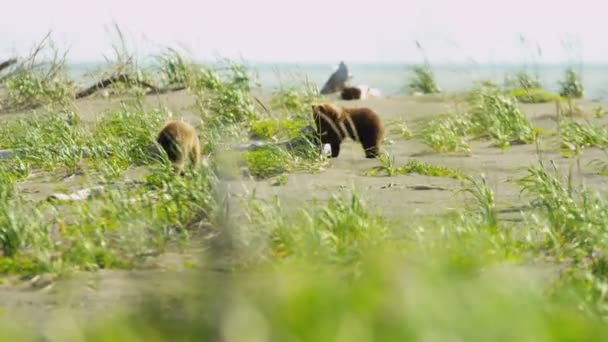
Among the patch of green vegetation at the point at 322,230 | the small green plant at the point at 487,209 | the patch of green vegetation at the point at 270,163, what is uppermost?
the patch of green vegetation at the point at 322,230

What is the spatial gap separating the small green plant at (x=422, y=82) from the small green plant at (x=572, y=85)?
7.94ft

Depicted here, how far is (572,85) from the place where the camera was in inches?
673

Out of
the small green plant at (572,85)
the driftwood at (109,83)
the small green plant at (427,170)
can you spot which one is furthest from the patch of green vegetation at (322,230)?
the small green plant at (572,85)

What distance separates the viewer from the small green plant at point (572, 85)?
1684cm

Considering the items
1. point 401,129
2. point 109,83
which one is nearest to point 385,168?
point 401,129

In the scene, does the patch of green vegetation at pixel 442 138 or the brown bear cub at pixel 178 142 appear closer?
the brown bear cub at pixel 178 142

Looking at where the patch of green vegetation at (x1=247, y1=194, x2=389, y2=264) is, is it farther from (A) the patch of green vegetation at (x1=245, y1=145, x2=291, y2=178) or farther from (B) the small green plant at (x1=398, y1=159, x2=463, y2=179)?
(B) the small green plant at (x1=398, y1=159, x2=463, y2=179)

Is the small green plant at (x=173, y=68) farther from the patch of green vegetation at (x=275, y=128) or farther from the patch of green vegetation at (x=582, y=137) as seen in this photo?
the patch of green vegetation at (x=582, y=137)

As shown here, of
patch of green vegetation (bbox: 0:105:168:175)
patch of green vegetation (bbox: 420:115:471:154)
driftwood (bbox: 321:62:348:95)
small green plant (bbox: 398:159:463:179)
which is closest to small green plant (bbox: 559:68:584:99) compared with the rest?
driftwood (bbox: 321:62:348:95)

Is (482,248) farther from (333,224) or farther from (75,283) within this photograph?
(75,283)

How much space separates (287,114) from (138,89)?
185 centimetres

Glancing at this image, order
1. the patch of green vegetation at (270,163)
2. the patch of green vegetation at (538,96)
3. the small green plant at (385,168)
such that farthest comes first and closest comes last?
the patch of green vegetation at (538,96) < the small green plant at (385,168) < the patch of green vegetation at (270,163)

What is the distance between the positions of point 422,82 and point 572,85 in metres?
3.03

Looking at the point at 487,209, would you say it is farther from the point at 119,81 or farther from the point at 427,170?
the point at 119,81
